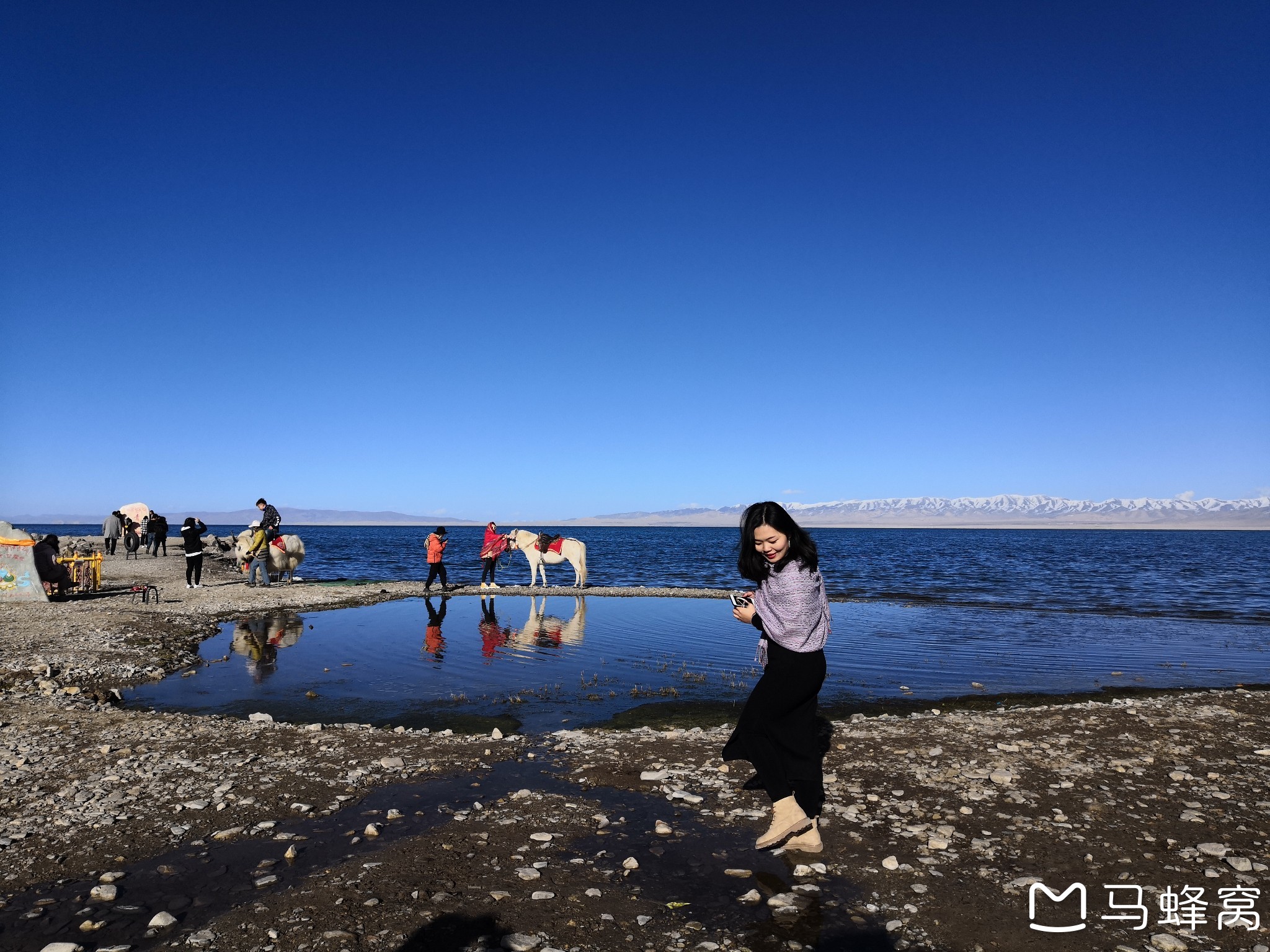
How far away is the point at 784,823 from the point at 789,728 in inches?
28.9

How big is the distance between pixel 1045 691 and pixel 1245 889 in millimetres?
8518

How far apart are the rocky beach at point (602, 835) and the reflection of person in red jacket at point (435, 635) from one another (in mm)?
6092

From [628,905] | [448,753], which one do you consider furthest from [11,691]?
[628,905]

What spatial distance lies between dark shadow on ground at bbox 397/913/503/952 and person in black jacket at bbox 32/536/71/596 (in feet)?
73.0

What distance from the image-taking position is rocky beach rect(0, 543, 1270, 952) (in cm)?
484

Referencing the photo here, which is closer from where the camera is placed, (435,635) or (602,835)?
(602,835)

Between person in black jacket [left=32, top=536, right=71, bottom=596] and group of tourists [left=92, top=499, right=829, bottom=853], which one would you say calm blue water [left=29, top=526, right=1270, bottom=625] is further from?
group of tourists [left=92, top=499, right=829, bottom=853]

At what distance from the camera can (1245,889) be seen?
5.35 meters

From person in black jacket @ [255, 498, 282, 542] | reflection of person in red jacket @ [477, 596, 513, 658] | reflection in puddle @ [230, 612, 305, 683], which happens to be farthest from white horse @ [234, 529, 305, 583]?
reflection of person in red jacket @ [477, 596, 513, 658]

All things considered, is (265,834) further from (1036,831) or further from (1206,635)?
(1206,635)

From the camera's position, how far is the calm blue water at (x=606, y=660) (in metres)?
11.8

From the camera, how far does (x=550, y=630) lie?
65.7ft

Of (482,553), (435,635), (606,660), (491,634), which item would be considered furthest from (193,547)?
(606,660)

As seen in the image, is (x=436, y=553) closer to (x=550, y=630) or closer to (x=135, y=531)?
(x=550, y=630)
